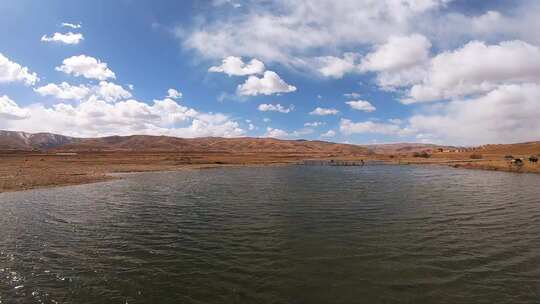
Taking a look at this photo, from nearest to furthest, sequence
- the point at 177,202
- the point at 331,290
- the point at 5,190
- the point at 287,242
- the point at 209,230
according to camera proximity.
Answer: the point at 331,290
the point at 287,242
the point at 209,230
the point at 177,202
the point at 5,190

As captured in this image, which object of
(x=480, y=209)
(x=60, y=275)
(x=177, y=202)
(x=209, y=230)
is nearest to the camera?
(x=60, y=275)

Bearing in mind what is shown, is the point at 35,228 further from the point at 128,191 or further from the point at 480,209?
the point at 480,209

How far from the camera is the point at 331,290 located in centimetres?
1334

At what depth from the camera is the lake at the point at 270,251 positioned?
13.3 metres

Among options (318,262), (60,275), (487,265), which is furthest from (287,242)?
(60,275)

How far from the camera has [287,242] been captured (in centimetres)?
2014

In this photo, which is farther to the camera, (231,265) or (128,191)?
(128,191)

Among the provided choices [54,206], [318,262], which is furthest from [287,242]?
[54,206]

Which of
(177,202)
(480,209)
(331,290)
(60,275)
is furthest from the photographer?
(177,202)

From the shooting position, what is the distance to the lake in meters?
13.3

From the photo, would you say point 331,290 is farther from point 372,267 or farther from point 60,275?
point 60,275

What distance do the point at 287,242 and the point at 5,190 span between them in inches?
1659

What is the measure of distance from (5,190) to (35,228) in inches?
1010

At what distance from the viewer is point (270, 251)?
60.4ft
